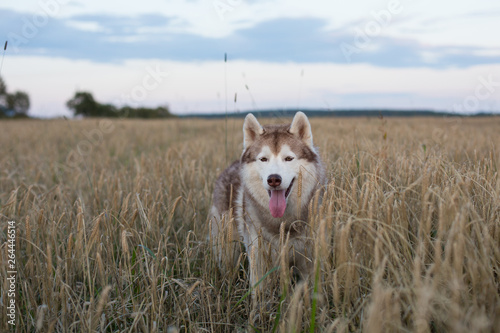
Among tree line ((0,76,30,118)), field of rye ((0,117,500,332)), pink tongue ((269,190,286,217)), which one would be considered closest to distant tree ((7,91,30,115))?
tree line ((0,76,30,118))

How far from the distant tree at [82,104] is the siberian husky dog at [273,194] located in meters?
71.1

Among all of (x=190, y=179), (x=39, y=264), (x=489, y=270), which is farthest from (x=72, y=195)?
(x=489, y=270)

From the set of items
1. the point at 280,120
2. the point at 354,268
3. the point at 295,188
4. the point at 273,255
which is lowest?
the point at 273,255

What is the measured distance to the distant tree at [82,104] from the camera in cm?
6769

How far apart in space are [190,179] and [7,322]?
2.80 m

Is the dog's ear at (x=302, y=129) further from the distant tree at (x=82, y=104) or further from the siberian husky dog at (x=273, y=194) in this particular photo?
the distant tree at (x=82, y=104)

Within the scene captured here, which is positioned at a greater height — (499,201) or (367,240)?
(499,201)

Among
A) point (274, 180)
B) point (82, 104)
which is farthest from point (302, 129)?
point (82, 104)

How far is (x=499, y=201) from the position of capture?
7.70ft

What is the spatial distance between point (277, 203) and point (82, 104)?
243ft

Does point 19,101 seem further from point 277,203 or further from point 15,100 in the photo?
point 277,203

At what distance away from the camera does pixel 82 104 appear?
68.0m

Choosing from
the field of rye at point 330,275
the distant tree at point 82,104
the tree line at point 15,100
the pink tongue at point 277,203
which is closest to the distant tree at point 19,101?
the tree line at point 15,100

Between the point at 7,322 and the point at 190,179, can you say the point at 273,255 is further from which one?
the point at 190,179
